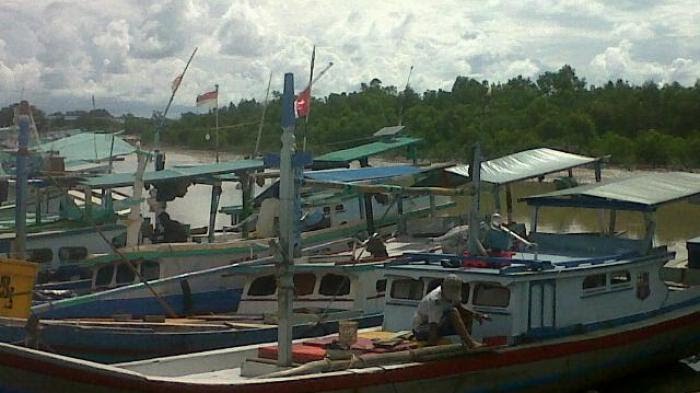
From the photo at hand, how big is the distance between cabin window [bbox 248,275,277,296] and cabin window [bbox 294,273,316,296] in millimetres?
465

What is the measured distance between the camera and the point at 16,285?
1157 cm

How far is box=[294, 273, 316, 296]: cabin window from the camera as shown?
55.1ft

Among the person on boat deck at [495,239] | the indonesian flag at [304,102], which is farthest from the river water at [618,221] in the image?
the indonesian flag at [304,102]

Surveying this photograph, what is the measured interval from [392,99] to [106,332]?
74.2 meters

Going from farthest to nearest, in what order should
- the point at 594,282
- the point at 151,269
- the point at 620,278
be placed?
the point at 151,269, the point at 620,278, the point at 594,282

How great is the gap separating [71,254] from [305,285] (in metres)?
6.43

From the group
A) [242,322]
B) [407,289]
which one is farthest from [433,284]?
[242,322]

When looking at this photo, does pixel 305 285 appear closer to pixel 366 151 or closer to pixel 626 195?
pixel 626 195

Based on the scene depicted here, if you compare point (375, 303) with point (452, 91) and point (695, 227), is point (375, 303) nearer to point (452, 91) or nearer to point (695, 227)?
point (695, 227)

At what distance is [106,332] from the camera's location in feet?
50.3

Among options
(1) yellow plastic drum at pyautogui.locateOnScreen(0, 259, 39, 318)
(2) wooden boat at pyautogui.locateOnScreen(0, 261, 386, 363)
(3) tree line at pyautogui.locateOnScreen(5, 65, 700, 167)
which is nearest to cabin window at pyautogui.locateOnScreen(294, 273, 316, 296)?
(2) wooden boat at pyautogui.locateOnScreen(0, 261, 386, 363)

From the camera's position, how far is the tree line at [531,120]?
5922 centimetres

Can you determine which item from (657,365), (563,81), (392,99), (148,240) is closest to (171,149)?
(392,99)

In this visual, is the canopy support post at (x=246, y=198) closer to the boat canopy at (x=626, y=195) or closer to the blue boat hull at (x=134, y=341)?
the blue boat hull at (x=134, y=341)
